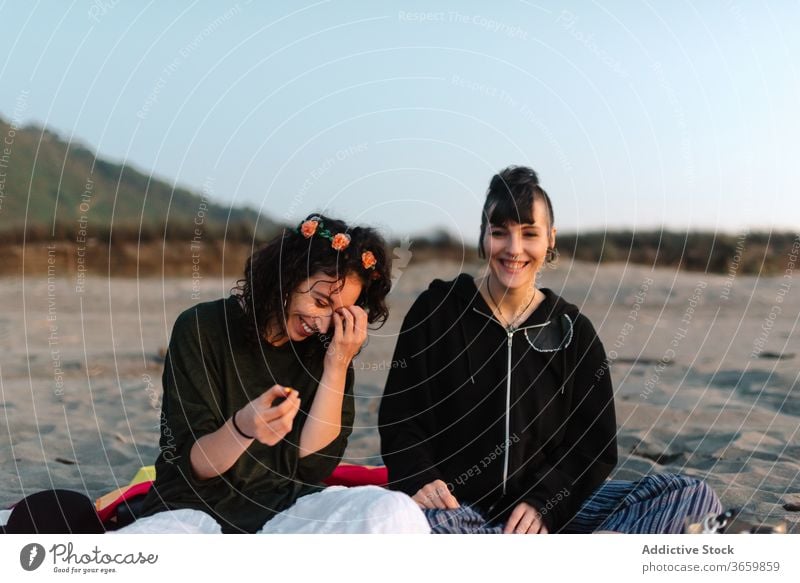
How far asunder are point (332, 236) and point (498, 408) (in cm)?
98

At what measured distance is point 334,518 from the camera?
3.49 meters

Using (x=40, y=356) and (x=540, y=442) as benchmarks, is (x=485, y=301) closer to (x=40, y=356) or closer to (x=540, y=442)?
(x=540, y=442)

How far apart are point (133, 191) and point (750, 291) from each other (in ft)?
32.2

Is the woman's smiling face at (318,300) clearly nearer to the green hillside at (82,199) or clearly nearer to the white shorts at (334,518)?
the white shorts at (334,518)

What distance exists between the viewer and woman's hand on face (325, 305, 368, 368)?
359 centimetres

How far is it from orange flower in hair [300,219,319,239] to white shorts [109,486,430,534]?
3.27ft

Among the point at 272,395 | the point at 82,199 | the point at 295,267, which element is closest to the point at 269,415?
the point at 272,395

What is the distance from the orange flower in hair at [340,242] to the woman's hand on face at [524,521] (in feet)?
4.06

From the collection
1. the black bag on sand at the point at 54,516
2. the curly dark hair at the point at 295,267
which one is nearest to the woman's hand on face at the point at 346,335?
the curly dark hair at the point at 295,267

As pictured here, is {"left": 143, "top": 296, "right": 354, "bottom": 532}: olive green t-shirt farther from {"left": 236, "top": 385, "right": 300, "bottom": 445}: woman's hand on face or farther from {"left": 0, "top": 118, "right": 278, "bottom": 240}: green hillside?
{"left": 0, "top": 118, "right": 278, "bottom": 240}: green hillside

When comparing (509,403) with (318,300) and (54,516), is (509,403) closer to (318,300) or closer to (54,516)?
(318,300)

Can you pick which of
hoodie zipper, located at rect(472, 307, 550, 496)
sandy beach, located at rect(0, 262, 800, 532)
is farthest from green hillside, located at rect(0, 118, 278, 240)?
hoodie zipper, located at rect(472, 307, 550, 496)

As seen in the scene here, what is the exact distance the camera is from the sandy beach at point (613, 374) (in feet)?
17.8
